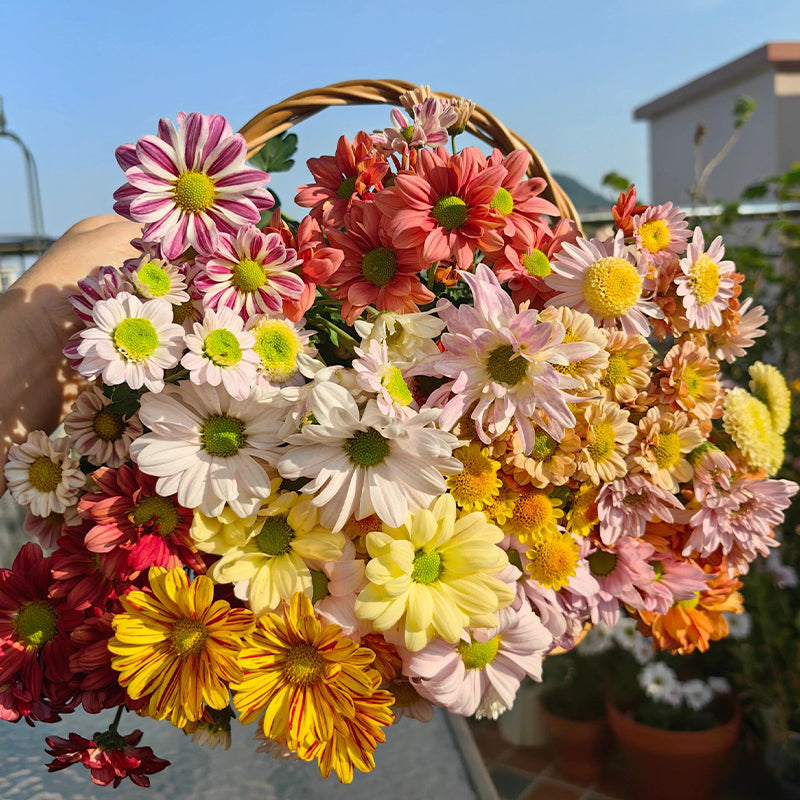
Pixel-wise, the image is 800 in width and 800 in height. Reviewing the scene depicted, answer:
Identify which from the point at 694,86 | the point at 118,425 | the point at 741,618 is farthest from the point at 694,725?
the point at 694,86

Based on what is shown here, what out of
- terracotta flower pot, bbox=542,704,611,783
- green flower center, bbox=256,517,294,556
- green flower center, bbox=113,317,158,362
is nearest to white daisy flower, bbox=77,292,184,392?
green flower center, bbox=113,317,158,362

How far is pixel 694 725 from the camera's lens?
2.38 metres

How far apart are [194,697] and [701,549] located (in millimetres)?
416

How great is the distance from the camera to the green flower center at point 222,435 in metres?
0.48

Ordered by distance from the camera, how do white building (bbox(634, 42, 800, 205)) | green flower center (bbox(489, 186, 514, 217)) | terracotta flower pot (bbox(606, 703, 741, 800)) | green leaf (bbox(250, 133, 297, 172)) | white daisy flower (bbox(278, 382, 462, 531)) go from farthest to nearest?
1. white building (bbox(634, 42, 800, 205))
2. terracotta flower pot (bbox(606, 703, 741, 800))
3. green leaf (bbox(250, 133, 297, 172))
4. green flower center (bbox(489, 186, 514, 217))
5. white daisy flower (bbox(278, 382, 462, 531))

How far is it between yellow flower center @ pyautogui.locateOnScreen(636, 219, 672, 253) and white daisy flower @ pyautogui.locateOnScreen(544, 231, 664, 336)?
0.14 feet

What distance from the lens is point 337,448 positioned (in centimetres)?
47

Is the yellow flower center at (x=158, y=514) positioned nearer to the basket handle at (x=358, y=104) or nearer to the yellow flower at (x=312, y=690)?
the yellow flower at (x=312, y=690)

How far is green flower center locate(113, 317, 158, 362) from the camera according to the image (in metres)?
0.45

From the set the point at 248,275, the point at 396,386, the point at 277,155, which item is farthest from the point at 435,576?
the point at 277,155

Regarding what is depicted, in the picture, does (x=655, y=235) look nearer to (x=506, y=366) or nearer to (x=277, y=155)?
(x=506, y=366)

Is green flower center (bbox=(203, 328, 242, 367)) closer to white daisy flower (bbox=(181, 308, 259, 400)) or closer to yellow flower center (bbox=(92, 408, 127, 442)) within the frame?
white daisy flower (bbox=(181, 308, 259, 400))

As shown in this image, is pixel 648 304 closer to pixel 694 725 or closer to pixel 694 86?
pixel 694 725

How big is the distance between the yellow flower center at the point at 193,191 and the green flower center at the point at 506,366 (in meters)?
0.21
